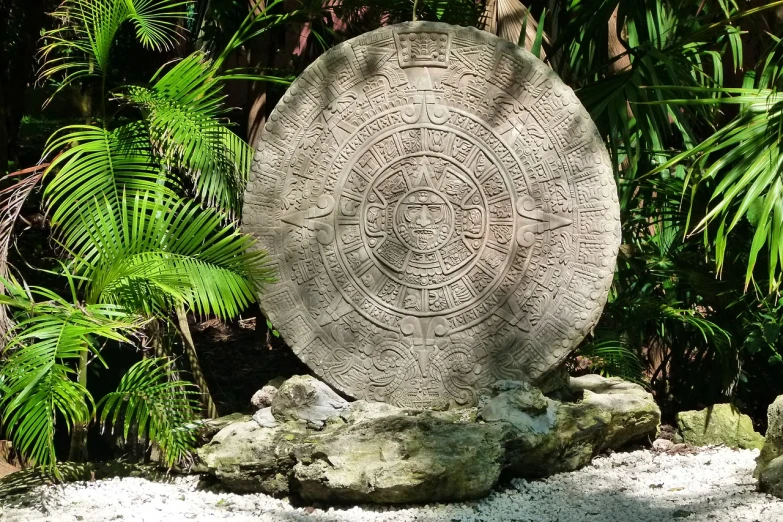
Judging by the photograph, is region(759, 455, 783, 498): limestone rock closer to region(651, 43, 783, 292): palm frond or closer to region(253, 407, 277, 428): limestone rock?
region(651, 43, 783, 292): palm frond

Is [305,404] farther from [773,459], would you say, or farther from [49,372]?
[773,459]

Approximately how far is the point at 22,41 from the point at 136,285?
348 centimetres

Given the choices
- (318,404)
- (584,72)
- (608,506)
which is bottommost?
(608,506)

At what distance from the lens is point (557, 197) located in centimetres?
416

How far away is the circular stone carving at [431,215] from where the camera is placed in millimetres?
4137

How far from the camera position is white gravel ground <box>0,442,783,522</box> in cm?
354

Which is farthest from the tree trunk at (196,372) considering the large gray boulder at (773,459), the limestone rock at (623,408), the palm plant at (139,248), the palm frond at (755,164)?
the large gray boulder at (773,459)

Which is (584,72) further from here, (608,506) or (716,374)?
(608,506)

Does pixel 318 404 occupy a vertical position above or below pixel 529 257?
below

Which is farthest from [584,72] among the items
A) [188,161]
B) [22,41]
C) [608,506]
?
[22,41]

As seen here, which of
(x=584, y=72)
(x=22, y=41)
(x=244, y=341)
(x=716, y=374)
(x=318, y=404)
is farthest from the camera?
(x=244, y=341)

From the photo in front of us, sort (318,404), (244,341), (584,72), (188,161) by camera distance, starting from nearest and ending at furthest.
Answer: (318,404) → (188,161) → (584,72) → (244,341)

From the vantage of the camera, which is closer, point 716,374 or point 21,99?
point 716,374

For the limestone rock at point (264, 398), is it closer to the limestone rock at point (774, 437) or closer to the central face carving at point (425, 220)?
the central face carving at point (425, 220)
